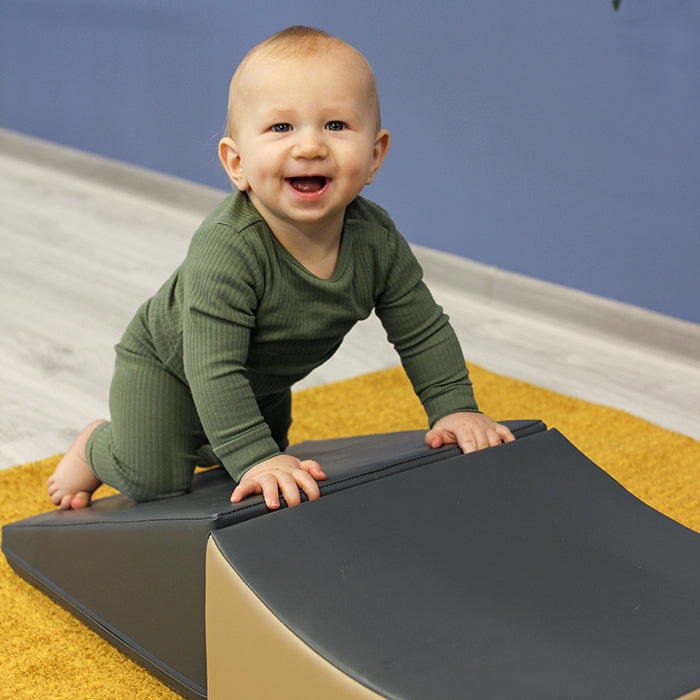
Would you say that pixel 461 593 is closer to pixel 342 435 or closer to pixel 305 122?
pixel 305 122

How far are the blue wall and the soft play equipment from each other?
34.2 inches

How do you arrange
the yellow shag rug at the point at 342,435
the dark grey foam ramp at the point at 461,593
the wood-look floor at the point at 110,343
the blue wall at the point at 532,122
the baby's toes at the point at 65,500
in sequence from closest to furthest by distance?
the dark grey foam ramp at the point at 461,593
the yellow shag rug at the point at 342,435
the baby's toes at the point at 65,500
the wood-look floor at the point at 110,343
the blue wall at the point at 532,122

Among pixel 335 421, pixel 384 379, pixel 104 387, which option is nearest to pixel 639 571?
pixel 335 421

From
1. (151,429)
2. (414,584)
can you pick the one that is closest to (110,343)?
(151,429)

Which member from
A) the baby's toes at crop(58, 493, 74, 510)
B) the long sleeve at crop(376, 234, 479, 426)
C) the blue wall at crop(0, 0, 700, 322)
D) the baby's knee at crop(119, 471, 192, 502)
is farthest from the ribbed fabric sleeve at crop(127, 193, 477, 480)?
the blue wall at crop(0, 0, 700, 322)

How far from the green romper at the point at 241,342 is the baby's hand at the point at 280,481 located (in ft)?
0.10

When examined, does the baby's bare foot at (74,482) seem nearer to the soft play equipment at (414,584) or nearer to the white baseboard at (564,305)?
the soft play equipment at (414,584)

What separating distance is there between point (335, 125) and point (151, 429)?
14.4 inches

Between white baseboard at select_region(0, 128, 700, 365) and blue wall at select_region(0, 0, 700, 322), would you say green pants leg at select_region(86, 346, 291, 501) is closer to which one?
blue wall at select_region(0, 0, 700, 322)

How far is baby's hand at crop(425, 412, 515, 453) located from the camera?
37.4 inches

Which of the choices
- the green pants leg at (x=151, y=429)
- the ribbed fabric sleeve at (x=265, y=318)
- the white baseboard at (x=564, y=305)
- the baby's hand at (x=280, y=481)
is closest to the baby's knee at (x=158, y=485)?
the green pants leg at (x=151, y=429)

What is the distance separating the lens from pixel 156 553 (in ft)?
2.76

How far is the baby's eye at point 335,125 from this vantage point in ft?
2.87

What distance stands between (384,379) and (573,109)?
614 mm
